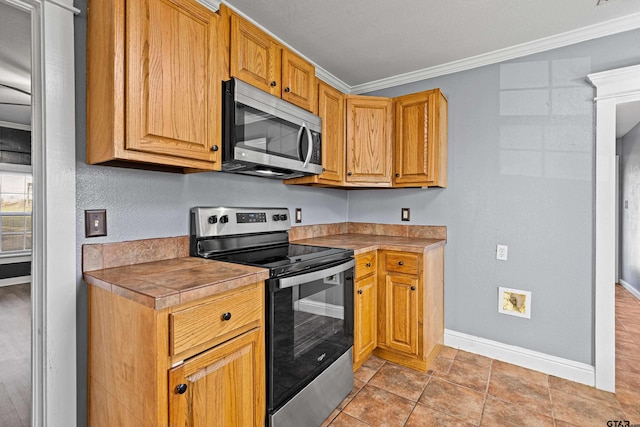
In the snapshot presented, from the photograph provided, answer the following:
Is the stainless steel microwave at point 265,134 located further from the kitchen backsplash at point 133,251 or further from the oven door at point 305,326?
the oven door at point 305,326

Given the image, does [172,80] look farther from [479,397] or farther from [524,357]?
[524,357]

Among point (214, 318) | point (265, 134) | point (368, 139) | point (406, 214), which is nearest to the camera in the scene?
point (214, 318)

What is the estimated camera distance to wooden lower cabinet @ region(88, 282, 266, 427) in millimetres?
1051

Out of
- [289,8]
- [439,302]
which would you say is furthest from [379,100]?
[439,302]

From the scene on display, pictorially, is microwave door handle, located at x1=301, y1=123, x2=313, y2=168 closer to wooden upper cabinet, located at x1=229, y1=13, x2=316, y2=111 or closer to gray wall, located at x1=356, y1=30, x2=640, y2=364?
wooden upper cabinet, located at x1=229, y1=13, x2=316, y2=111

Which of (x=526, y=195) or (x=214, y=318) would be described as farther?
(x=526, y=195)

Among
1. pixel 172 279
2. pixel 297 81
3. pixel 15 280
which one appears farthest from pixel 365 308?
pixel 15 280

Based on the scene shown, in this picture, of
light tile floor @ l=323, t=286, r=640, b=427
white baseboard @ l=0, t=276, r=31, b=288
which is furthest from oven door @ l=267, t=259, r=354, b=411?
white baseboard @ l=0, t=276, r=31, b=288

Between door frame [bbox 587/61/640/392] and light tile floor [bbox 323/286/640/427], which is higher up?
door frame [bbox 587/61/640/392]

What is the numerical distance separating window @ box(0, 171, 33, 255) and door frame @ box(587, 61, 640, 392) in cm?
320

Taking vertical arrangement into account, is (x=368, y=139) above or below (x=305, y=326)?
above

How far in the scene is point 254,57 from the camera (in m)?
1.77

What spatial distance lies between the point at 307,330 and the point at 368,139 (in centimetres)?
170

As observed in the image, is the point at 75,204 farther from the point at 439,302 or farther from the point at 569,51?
the point at 569,51
